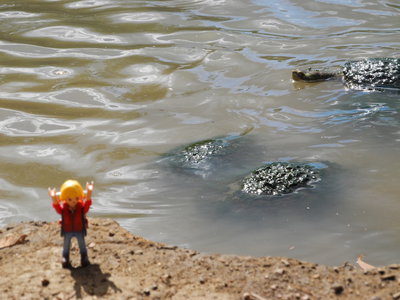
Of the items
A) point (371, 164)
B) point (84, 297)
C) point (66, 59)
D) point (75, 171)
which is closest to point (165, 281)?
point (84, 297)

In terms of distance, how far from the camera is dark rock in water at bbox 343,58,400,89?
9312mm

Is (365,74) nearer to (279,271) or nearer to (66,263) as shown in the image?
(279,271)

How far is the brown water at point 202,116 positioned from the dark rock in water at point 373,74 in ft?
1.05

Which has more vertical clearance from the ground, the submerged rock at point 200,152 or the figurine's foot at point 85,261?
the figurine's foot at point 85,261

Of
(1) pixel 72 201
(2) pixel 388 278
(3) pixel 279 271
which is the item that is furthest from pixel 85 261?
(2) pixel 388 278

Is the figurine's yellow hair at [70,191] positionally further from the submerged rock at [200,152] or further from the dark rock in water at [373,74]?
the dark rock in water at [373,74]

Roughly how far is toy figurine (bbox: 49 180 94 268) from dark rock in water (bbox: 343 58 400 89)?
6.29m

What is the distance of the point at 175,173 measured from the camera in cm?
670

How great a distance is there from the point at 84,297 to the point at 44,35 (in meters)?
9.32

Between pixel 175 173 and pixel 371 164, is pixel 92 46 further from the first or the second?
pixel 371 164

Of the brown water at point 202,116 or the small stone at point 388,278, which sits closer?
the small stone at point 388,278

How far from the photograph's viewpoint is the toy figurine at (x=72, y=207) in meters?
3.88

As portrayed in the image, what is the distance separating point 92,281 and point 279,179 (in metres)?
2.70

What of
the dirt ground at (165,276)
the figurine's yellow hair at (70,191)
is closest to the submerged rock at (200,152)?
the dirt ground at (165,276)
